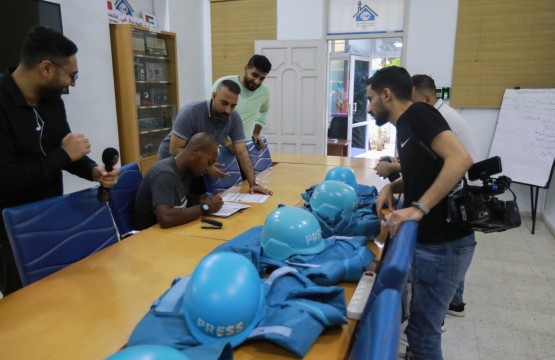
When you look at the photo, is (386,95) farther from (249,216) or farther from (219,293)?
(219,293)

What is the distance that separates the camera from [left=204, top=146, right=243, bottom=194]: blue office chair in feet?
9.48

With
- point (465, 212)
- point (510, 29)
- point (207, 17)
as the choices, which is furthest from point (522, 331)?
point (207, 17)

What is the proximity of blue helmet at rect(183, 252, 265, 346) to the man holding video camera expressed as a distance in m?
0.65

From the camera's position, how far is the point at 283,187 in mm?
2781

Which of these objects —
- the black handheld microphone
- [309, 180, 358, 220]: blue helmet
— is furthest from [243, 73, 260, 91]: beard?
the black handheld microphone

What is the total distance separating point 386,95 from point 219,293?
3.58 feet

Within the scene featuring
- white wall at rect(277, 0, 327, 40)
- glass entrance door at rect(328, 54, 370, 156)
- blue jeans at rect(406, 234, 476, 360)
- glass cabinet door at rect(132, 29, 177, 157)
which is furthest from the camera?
glass entrance door at rect(328, 54, 370, 156)

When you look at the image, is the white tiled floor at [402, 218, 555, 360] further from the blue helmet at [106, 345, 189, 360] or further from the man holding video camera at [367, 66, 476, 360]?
the blue helmet at [106, 345, 189, 360]

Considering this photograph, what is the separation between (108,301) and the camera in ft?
4.15

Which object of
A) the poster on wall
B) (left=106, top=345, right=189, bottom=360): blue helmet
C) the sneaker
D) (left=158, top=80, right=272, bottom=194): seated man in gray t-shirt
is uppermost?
the poster on wall

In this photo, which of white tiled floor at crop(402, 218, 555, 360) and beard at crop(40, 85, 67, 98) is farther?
white tiled floor at crop(402, 218, 555, 360)

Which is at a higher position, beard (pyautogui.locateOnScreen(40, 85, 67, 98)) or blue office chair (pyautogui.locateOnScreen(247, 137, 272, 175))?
beard (pyautogui.locateOnScreen(40, 85, 67, 98))

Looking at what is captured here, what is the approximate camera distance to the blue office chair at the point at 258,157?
11.2 ft

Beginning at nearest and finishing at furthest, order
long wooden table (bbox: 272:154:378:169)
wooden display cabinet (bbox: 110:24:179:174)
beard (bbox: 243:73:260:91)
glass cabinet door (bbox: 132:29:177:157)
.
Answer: beard (bbox: 243:73:260:91), long wooden table (bbox: 272:154:378:169), wooden display cabinet (bbox: 110:24:179:174), glass cabinet door (bbox: 132:29:177:157)
